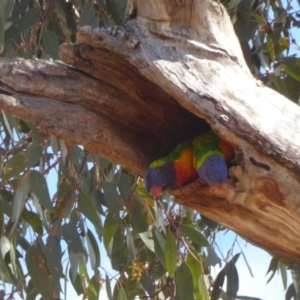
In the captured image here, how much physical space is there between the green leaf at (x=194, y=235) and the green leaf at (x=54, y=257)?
1.69ft

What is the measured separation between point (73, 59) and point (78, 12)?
1231 mm

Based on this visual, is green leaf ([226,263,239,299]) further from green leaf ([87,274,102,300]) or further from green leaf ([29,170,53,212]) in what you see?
green leaf ([29,170,53,212])

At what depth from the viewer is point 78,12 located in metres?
3.20

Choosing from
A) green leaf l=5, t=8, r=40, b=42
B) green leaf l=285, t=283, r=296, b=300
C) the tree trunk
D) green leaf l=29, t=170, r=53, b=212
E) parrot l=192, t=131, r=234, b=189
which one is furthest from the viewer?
green leaf l=285, t=283, r=296, b=300

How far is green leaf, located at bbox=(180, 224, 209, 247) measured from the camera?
104 inches

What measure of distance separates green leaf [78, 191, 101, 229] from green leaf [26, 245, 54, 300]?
0.25 meters

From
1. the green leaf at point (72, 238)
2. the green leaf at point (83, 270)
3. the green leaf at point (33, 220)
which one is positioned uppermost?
the green leaf at point (33, 220)

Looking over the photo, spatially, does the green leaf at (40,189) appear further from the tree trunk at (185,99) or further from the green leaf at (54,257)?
the tree trunk at (185,99)

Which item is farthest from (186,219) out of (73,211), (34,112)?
(34,112)

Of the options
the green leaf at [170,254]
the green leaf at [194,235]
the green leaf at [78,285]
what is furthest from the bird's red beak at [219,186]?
the green leaf at [78,285]

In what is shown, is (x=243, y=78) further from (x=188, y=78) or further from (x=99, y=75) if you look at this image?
(x=99, y=75)

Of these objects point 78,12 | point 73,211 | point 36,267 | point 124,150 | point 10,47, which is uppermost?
point 78,12

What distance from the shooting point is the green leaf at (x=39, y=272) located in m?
2.48

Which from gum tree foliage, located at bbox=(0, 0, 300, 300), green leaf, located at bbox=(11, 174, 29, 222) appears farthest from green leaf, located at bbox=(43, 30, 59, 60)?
green leaf, located at bbox=(11, 174, 29, 222)
